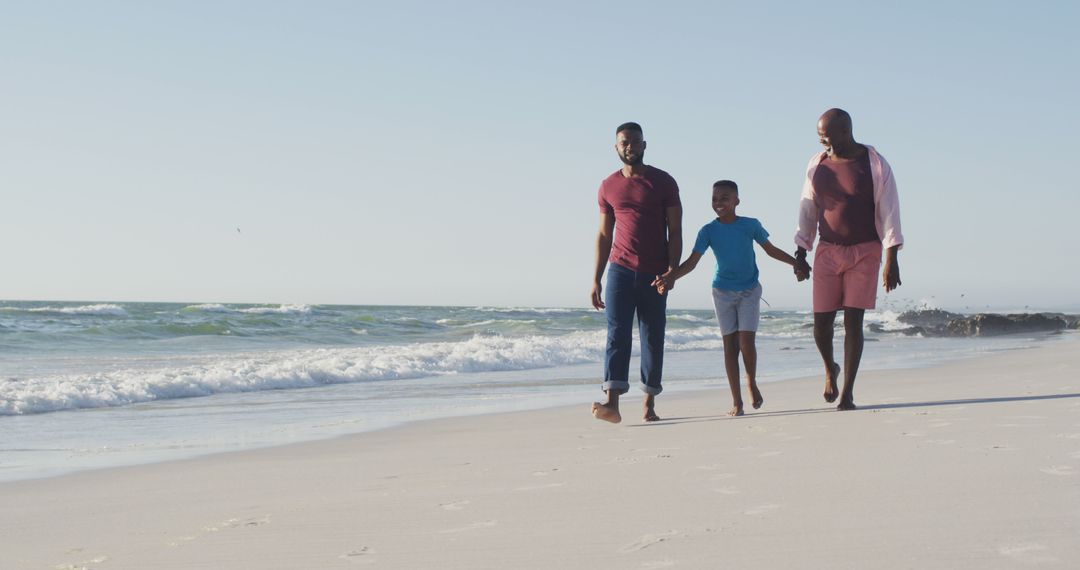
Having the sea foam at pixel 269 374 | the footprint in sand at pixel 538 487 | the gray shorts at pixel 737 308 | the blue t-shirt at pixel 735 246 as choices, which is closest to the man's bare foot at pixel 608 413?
the gray shorts at pixel 737 308

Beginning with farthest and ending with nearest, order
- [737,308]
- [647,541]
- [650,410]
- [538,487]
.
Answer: [737,308] < [650,410] < [538,487] < [647,541]

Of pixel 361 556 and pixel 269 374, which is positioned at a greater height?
pixel 361 556

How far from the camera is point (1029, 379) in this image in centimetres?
759

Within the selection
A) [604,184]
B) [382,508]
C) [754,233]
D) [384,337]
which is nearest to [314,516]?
[382,508]

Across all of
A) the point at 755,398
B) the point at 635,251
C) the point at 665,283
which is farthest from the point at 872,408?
the point at 635,251

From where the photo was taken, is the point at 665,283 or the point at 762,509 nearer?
the point at 762,509

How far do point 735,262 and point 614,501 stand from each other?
3.09m

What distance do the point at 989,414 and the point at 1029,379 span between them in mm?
3119

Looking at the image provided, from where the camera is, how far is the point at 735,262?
5.87 m

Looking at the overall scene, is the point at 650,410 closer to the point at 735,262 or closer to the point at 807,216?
the point at 735,262

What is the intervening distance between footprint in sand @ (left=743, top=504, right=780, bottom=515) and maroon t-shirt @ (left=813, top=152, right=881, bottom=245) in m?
3.11

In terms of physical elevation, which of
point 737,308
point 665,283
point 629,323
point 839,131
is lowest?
point 629,323

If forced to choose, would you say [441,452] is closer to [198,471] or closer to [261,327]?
[198,471]

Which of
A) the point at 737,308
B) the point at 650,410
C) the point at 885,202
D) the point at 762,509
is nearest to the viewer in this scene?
the point at 762,509
